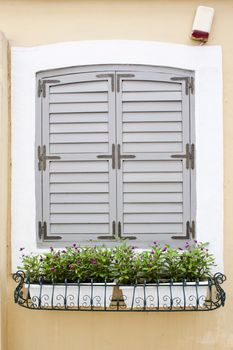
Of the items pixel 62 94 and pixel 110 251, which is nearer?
pixel 110 251

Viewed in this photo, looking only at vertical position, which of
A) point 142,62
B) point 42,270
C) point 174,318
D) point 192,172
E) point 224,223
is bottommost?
point 174,318

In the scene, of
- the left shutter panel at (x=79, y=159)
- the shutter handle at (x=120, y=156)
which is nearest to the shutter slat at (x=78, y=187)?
the left shutter panel at (x=79, y=159)

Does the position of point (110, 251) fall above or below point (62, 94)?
below

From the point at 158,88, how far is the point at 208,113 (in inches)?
16.8

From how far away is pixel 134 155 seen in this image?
4.07m

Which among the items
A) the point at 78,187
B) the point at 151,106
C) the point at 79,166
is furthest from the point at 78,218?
the point at 151,106

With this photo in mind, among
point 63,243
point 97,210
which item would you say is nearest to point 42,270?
point 63,243

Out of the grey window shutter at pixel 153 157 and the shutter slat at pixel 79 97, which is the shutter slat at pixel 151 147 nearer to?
the grey window shutter at pixel 153 157

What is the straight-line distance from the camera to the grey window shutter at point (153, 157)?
4.07 meters

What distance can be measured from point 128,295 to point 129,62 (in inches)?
68.1

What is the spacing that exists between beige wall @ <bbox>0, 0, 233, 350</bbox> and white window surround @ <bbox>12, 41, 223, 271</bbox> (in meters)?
0.07

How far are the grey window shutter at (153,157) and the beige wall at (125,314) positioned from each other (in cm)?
33

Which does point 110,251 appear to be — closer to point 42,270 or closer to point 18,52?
point 42,270

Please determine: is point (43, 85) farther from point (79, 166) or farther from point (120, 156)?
point (120, 156)
